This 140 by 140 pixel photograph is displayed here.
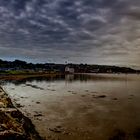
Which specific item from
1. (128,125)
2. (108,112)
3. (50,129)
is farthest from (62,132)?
(108,112)

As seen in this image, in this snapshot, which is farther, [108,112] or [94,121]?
[108,112]

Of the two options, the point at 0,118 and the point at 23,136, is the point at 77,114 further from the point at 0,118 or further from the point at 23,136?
the point at 23,136

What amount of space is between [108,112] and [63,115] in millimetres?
7130

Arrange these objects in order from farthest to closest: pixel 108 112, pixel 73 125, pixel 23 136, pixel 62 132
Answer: pixel 108 112
pixel 73 125
pixel 62 132
pixel 23 136

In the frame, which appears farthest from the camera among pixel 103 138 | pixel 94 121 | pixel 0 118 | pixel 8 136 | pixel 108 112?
pixel 108 112

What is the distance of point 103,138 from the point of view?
22.4 m

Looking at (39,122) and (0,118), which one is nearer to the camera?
(0,118)

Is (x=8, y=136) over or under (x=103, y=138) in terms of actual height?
over

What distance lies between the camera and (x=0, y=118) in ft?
68.4

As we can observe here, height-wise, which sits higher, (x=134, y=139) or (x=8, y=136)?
(x=8, y=136)

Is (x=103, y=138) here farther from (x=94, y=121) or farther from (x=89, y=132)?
(x=94, y=121)

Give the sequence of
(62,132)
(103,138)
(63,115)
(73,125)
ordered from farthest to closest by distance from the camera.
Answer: (63,115)
(73,125)
(62,132)
(103,138)

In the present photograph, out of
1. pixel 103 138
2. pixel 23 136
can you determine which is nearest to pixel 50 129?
pixel 103 138

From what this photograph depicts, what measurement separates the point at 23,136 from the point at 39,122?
10.5m
